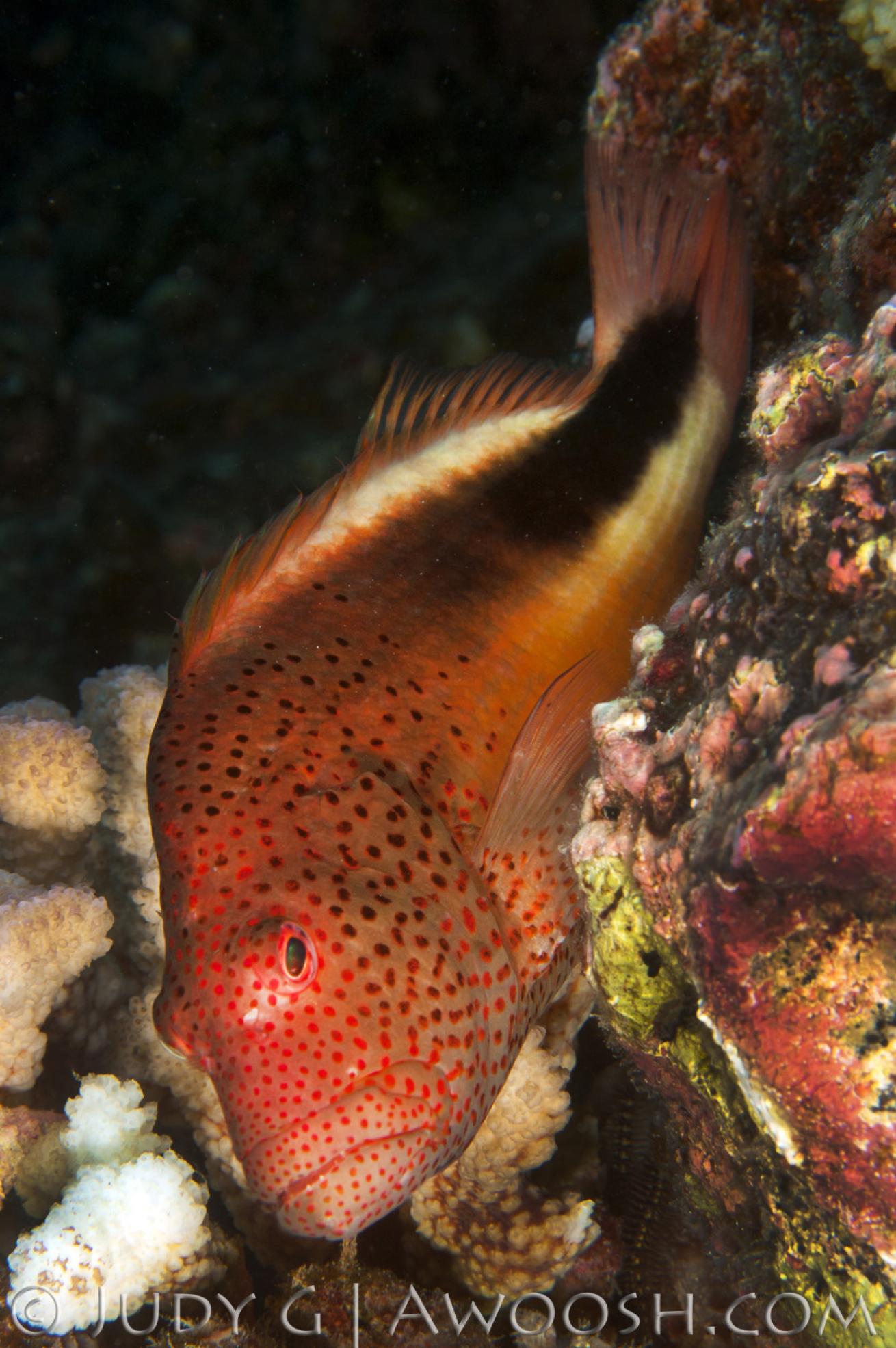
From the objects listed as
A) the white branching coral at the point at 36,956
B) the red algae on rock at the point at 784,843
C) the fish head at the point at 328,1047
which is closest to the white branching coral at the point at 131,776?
the white branching coral at the point at 36,956

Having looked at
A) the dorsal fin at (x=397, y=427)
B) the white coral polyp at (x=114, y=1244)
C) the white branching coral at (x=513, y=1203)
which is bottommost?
the white branching coral at (x=513, y=1203)

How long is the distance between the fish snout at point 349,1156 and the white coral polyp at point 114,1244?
2.40 ft

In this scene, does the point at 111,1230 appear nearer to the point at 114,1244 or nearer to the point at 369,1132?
the point at 114,1244

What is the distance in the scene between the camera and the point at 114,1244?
2307 millimetres

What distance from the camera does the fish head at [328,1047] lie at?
1.82 m

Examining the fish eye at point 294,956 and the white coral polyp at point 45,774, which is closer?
the fish eye at point 294,956

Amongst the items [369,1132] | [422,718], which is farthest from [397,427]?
[369,1132]

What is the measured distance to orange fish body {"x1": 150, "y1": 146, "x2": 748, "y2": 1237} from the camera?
1.88 metres

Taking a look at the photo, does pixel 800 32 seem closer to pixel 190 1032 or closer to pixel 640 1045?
pixel 640 1045

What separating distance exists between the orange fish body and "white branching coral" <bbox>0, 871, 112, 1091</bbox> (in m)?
0.84

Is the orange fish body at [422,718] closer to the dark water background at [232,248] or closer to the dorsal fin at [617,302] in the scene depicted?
the dorsal fin at [617,302]

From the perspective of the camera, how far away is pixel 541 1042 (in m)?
2.72

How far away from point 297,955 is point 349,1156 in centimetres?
44

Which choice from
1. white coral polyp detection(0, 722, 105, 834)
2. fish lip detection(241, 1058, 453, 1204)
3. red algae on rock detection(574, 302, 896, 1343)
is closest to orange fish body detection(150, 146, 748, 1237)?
fish lip detection(241, 1058, 453, 1204)
